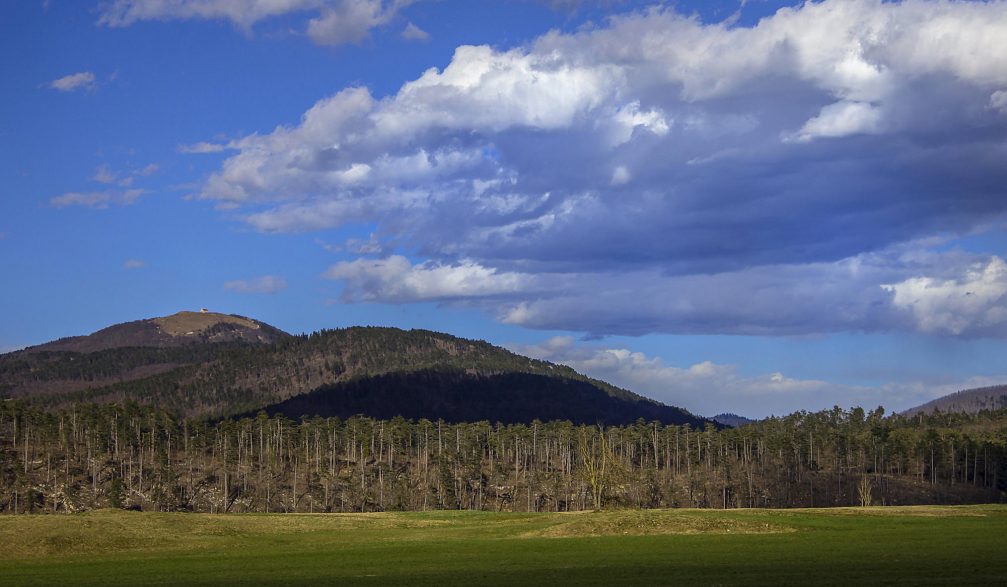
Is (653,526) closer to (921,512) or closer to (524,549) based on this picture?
(524,549)

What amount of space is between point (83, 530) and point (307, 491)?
117m

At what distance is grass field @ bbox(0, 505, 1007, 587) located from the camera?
52.9m

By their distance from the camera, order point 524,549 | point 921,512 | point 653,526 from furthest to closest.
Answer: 1. point 921,512
2. point 653,526
3. point 524,549

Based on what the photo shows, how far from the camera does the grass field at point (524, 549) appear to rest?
174 feet

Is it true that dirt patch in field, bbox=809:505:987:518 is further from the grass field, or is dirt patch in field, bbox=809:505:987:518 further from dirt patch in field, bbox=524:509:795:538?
dirt patch in field, bbox=524:509:795:538

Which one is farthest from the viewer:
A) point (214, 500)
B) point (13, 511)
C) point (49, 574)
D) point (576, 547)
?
point (214, 500)

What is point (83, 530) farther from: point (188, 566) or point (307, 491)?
point (307, 491)

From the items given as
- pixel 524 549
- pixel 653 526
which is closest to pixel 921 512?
pixel 653 526

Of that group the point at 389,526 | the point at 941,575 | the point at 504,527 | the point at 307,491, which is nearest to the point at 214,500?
the point at 307,491

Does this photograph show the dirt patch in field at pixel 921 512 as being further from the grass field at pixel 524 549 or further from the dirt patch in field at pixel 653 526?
the dirt patch in field at pixel 653 526

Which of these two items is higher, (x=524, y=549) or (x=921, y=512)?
(x=524, y=549)

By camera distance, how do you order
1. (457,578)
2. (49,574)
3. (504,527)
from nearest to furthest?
(457,578) < (49,574) < (504,527)

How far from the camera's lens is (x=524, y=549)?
74375 mm

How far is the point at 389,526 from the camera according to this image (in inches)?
4272
